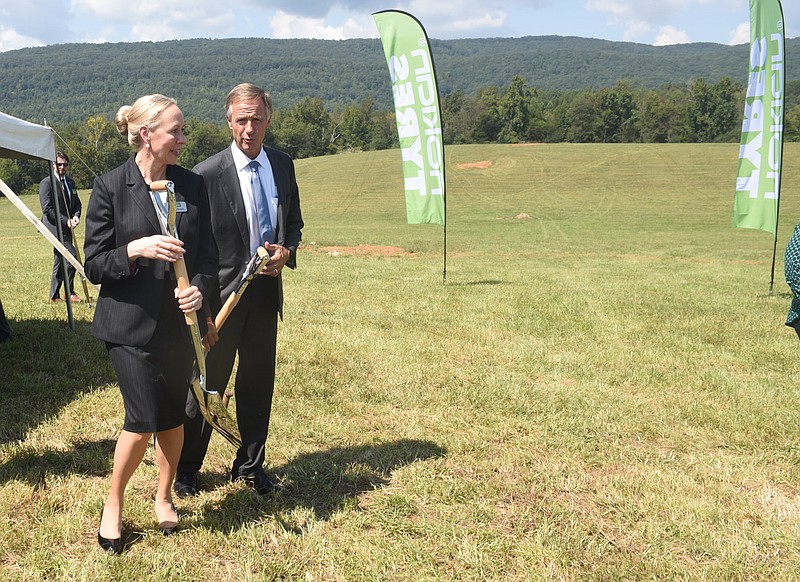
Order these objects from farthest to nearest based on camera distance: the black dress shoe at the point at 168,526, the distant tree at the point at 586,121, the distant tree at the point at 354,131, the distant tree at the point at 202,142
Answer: the distant tree at the point at 354,131, the distant tree at the point at 586,121, the distant tree at the point at 202,142, the black dress shoe at the point at 168,526

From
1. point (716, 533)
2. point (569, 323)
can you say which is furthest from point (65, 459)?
point (569, 323)

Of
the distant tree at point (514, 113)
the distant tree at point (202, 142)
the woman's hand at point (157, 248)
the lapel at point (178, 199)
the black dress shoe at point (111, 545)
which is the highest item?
the distant tree at point (514, 113)

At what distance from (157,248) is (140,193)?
1.25ft

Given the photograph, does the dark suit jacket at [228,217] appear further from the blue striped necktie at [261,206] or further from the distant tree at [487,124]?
the distant tree at [487,124]

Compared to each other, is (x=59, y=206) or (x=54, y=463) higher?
(x=59, y=206)

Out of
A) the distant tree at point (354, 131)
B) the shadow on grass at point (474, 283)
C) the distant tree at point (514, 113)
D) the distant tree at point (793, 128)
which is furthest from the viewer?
the distant tree at point (354, 131)

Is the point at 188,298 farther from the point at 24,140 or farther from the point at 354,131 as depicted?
the point at 354,131

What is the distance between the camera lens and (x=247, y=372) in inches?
151

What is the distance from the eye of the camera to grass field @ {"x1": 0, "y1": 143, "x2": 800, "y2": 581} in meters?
3.29

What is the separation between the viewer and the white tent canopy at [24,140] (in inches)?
245

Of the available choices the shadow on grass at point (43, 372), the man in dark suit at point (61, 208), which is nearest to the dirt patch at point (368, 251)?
the man in dark suit at point (61, 208)

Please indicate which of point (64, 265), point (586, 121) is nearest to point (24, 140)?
point (64, 265)

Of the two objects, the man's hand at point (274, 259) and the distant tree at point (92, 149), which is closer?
the man's hand at point (274, 259)

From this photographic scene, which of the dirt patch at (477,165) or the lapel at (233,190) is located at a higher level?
the lapel at (233,190)
